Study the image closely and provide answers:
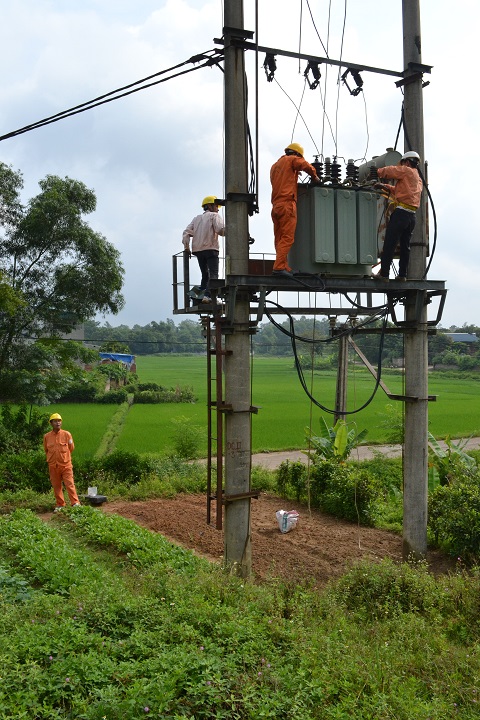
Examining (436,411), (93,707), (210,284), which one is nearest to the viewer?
(93,707)

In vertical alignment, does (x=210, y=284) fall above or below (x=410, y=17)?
below

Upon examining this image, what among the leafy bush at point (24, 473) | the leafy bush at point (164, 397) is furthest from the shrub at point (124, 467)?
the leafy bush at point (164, 397)

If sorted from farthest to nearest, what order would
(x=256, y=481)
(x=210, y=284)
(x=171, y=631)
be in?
(x=256, y=481), (x=210, y=284), (x=171, y=631)

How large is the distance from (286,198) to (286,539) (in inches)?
214

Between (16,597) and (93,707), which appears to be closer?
(93,707)

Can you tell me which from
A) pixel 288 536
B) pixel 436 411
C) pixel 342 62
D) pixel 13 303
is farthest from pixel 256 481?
pixel 436 411

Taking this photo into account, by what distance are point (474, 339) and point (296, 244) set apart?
70612 millimetres

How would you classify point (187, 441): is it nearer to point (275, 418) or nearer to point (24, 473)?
point (24, 473)

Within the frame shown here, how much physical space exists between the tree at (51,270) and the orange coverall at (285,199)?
13.0 m

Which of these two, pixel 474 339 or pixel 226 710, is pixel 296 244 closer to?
pixel 226 710

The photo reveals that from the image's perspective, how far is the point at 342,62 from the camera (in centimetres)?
816

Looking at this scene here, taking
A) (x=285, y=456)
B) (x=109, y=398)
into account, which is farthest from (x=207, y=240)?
(x=109, y=398)

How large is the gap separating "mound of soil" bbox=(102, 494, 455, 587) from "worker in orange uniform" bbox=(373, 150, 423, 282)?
3859mm

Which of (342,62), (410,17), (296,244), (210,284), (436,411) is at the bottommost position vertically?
(436,411)
